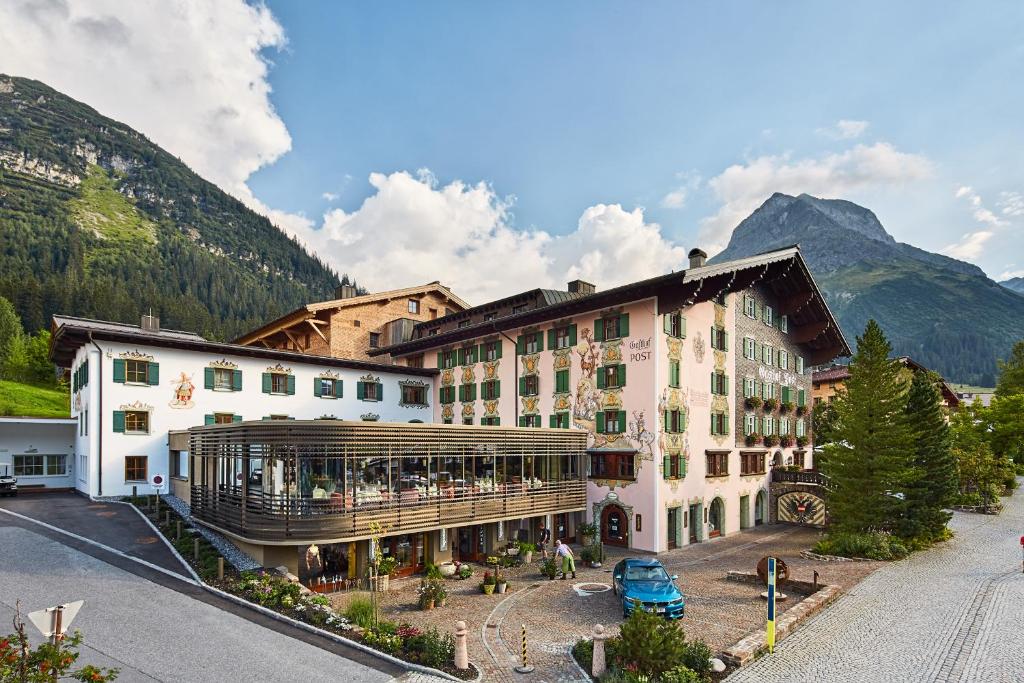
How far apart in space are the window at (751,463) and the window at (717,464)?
2261mm

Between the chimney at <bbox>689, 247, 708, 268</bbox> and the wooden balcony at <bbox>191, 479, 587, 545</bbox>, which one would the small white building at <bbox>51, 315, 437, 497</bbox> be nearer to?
the wooden balcony at <bbox>191, 479, 587, 545</bbox>

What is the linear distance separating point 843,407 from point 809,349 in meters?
16.0

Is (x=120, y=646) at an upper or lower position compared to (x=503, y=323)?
lower

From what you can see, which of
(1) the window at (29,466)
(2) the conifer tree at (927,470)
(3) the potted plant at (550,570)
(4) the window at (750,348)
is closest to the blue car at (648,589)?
(3) the potted plant at (550,570)

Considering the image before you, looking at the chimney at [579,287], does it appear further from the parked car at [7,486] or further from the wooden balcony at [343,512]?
the parked car at [7,486]

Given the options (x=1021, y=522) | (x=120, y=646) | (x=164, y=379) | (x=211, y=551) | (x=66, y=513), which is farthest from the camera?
(x=1021, y=522)

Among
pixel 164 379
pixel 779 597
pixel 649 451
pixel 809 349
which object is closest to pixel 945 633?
pixel 779 597

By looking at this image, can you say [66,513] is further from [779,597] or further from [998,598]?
[998,598]

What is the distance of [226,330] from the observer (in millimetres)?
140250

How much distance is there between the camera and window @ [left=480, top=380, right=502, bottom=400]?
3831 centimetres

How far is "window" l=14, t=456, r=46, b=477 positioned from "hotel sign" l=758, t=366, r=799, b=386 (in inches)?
1823

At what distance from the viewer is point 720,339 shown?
35.2 m

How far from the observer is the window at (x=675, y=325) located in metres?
30.8

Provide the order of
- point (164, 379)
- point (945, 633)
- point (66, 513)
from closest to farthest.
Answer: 1. point (945, 633)
2. point (66, 513)
3. point (164, 379)
